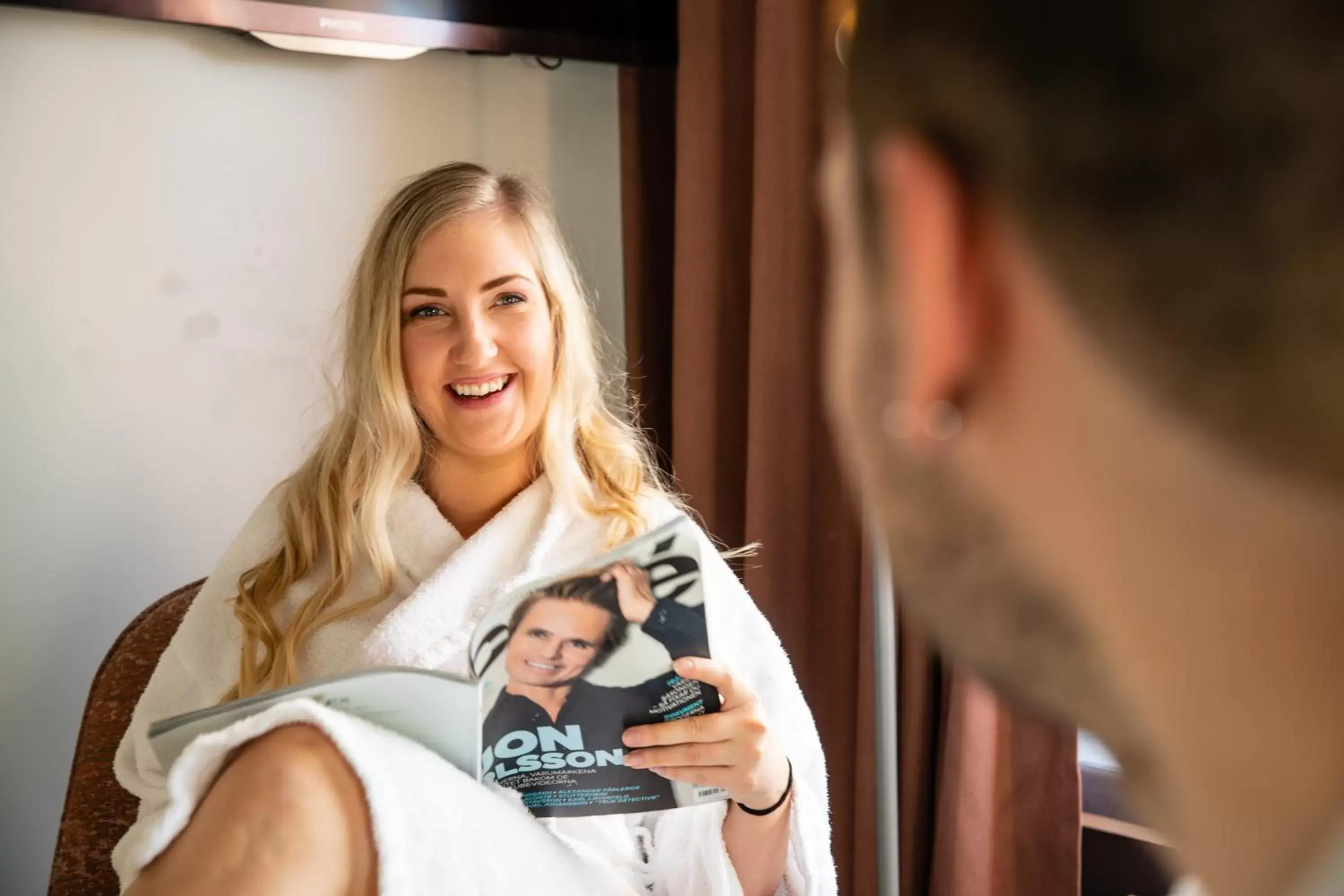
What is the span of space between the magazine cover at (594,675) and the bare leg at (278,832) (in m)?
0.14

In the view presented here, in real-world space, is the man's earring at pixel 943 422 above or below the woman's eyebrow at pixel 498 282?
below

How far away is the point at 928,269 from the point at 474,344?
1.14 meters

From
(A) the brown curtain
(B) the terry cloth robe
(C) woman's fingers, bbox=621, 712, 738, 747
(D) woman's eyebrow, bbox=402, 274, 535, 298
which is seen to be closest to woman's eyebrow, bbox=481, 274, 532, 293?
(D) woman's eyebrow, bbox=402, 274, 535, 298

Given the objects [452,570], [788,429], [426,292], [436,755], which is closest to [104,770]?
[452,570]

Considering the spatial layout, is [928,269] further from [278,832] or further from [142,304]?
[142,304]

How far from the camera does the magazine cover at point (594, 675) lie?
1060 millimetres

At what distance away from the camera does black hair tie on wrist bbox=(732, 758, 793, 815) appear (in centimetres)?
131

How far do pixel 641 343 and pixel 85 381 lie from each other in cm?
91

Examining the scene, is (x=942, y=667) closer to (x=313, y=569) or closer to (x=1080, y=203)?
(x=313, y=569)

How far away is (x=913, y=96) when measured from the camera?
1.18 feet

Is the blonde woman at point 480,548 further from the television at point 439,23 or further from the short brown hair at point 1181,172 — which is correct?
the short brown hair at point 1181,172

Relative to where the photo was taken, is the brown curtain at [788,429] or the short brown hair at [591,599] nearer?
the short brown hair at [591,599]

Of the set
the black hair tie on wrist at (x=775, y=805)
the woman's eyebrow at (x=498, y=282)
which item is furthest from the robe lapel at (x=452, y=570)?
the black hair tie on wrist at (x=775, y=805)

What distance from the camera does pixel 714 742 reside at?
3.86 ft
